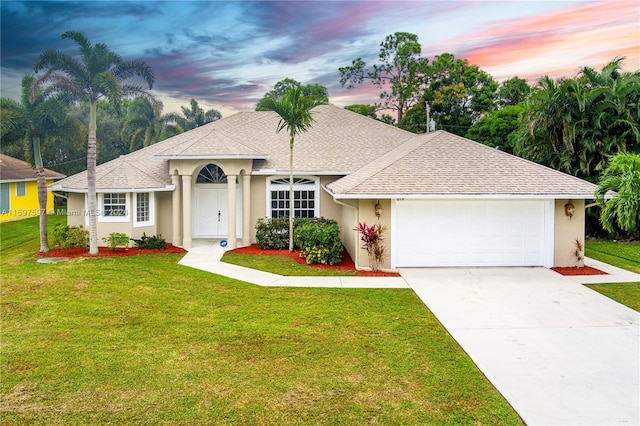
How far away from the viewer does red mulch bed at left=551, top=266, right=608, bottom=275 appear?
12819mm

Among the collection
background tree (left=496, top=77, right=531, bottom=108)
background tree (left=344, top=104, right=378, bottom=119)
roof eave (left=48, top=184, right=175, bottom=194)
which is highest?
background tree (left=496, top=77, right=531, bottom=108)

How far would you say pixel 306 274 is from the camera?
12750mm

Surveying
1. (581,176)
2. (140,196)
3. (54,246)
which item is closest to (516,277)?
(581,176)

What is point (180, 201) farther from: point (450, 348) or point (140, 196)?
point (450, 348)

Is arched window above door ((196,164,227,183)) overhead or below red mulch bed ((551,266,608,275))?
overhead

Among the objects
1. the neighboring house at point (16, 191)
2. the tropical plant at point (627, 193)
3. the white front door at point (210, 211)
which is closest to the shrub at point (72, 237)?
the white front door at point (210, 211)

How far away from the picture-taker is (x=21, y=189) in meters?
27.8

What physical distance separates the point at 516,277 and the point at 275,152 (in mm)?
10632

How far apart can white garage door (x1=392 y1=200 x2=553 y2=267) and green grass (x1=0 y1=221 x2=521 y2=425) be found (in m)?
2.78

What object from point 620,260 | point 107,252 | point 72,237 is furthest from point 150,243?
point 620,260

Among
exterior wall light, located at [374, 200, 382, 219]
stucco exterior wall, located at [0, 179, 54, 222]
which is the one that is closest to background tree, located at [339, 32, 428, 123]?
stucco exterior wall, located at [0, 179, 54, 222]

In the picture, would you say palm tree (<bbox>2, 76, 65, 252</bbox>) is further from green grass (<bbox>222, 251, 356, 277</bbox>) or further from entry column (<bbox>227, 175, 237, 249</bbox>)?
green grass (<bbox>222, 251, 356, 277</bbox>)

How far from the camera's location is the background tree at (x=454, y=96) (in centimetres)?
4094

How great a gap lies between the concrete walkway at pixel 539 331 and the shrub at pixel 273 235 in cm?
305
